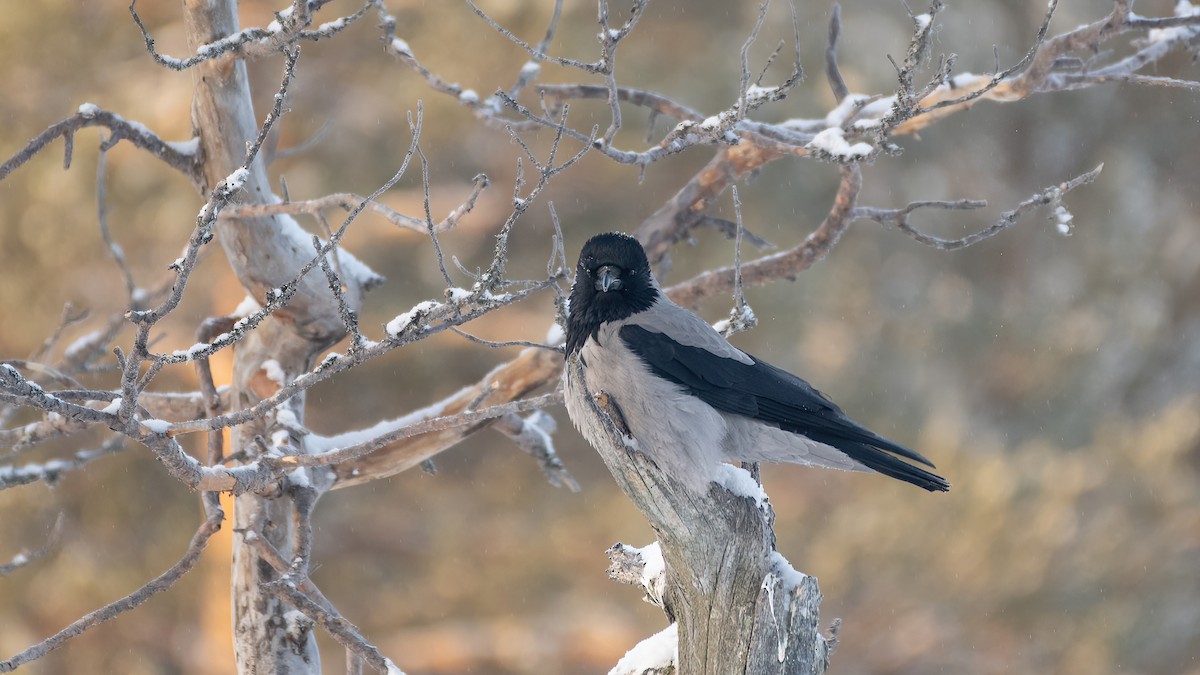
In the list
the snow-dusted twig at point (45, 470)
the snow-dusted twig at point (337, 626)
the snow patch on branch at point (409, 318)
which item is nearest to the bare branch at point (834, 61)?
the snow patch on branch at point (409, 318)

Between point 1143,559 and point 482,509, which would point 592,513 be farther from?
point 1143,559

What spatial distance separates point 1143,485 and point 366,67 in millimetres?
7400

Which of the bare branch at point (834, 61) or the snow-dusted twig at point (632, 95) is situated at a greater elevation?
the snow-dusted twig at point (632, 95)

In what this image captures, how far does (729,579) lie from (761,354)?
20.5 ft

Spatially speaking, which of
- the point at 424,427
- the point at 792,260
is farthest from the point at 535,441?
the point at 424,427

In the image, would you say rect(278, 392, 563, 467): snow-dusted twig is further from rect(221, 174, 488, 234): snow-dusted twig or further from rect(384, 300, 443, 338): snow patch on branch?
rect(221, 174, 488, 234): snow-dusted twig

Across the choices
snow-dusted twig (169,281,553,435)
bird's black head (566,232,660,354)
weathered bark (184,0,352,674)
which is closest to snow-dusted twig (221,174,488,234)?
weathered bark (184,0,352,674)

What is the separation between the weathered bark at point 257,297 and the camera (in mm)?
3736

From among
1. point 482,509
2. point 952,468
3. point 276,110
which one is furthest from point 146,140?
point 952,468

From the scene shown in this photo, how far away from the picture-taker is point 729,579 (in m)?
2.82

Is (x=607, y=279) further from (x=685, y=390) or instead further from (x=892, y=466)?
Answer: (x=892, y=466)

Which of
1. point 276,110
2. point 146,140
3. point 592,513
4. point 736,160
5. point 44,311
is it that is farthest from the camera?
point 592,513

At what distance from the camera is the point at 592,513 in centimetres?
927

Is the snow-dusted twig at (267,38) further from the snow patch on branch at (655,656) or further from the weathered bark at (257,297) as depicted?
the snow patch on branch at (655,656)
